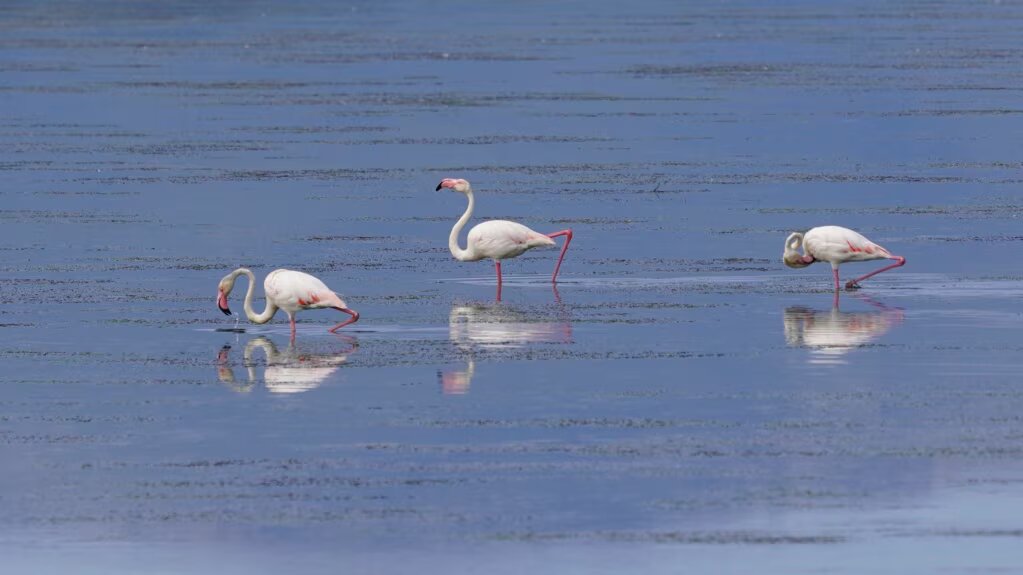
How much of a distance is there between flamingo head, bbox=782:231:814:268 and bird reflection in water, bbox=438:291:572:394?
89.0 inches

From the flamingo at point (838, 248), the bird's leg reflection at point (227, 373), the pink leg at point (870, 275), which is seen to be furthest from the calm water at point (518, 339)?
the flamingo at point (838, 248)

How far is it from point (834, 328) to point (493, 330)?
250 cm

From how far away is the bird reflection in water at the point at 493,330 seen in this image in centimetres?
1596

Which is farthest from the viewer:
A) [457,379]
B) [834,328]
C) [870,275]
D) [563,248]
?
[563,248]

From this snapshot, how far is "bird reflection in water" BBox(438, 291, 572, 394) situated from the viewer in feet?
52.4

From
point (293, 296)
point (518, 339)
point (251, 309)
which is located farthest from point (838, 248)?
point (251, 309)

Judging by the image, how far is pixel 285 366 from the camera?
1552 centimetres

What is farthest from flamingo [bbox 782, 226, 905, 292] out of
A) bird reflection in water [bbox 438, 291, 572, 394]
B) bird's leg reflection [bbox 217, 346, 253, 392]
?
bird's leg reflection [bbox 217, 346, 253, 392]

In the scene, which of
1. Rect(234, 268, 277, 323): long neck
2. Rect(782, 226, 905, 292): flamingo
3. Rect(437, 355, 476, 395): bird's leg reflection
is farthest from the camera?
Rect(782, 226, 905, 292): flamingo

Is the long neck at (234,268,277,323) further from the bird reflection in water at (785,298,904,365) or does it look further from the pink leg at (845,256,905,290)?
the pink leg at (845,256,905,290)

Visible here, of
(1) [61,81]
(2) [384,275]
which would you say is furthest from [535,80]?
(2) [384,275]

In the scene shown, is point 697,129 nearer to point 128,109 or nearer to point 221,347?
point 128,109

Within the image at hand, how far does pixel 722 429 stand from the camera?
13.2m

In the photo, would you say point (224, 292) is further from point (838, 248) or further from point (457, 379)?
point (838, 248)
